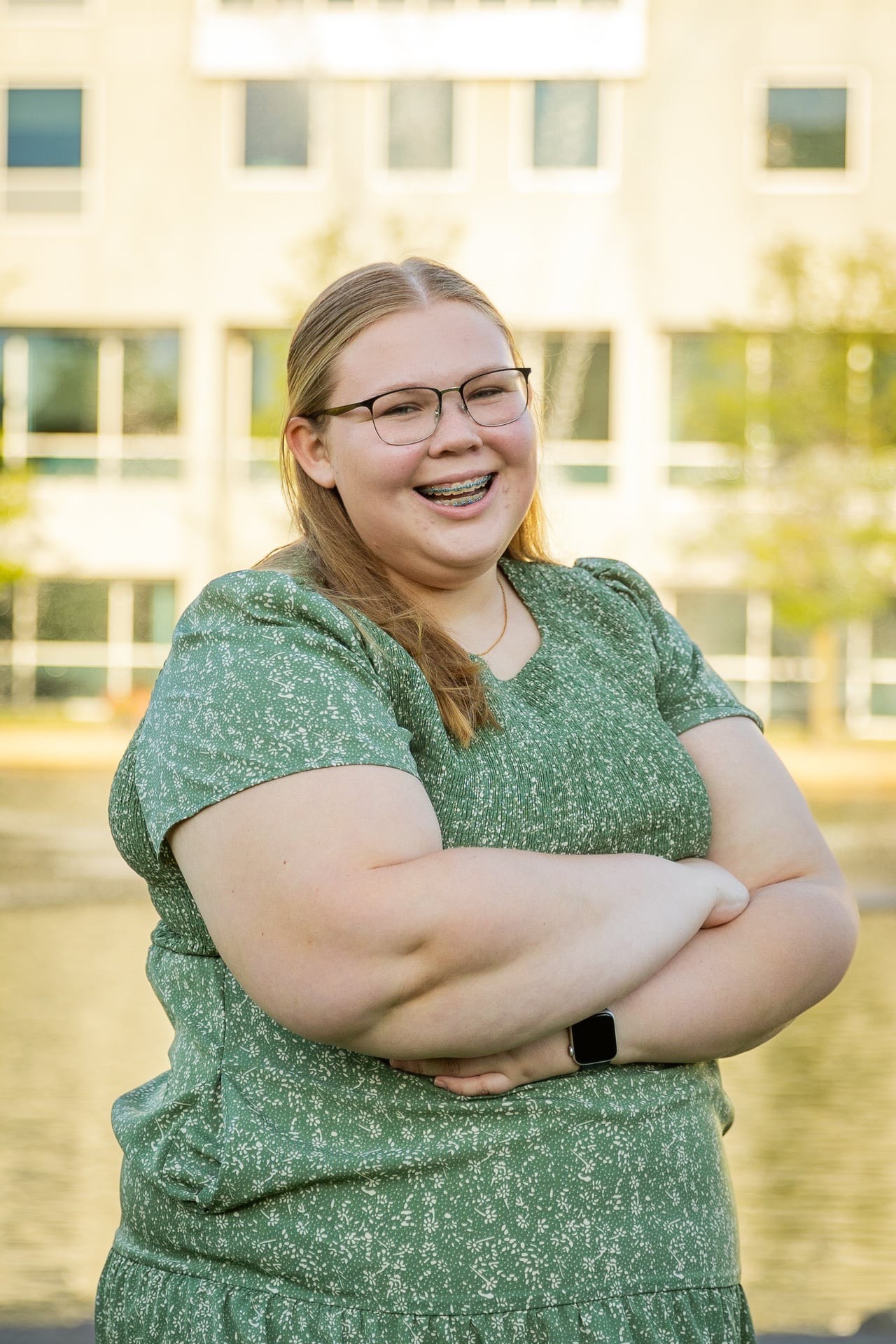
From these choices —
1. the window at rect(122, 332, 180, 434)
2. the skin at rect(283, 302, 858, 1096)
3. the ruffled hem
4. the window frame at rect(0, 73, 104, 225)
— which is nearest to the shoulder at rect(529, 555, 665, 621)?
the skin at rect(283, 302, 858, 1096)

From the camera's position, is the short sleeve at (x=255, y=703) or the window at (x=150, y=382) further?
the window at (x=150, y=382)

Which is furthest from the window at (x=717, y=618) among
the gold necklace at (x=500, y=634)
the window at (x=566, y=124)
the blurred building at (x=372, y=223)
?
the gold necklace at (x=500, y=634)

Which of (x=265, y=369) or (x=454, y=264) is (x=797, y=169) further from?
(x=265, y=369)

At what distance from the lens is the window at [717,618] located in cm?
2581

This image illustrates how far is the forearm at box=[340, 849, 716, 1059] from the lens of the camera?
1.50 meters

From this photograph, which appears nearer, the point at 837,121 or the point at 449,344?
the point at 449,344

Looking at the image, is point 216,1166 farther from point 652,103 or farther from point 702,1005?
point 652,103

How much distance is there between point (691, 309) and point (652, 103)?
3142 mm

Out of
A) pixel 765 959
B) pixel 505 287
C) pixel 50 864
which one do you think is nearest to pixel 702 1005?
pixel 765 959

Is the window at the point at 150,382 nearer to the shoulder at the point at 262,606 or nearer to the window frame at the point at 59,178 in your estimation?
the window frame at the point at 59,178

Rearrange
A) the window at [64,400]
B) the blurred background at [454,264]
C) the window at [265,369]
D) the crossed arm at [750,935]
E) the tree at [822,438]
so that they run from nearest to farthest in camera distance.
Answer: the crossed arm at [750,935] → the tree at [822,438] → the blurred background at [454,264] → the window at [265,369] → the window at [64,400]

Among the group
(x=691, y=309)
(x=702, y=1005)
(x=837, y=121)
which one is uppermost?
(x=837, y=121)

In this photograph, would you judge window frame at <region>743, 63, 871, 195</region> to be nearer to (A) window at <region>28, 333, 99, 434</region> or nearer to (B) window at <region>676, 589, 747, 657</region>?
(B) window at <region>676, 589, 747, 657</region>

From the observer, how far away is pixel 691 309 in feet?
85.0
